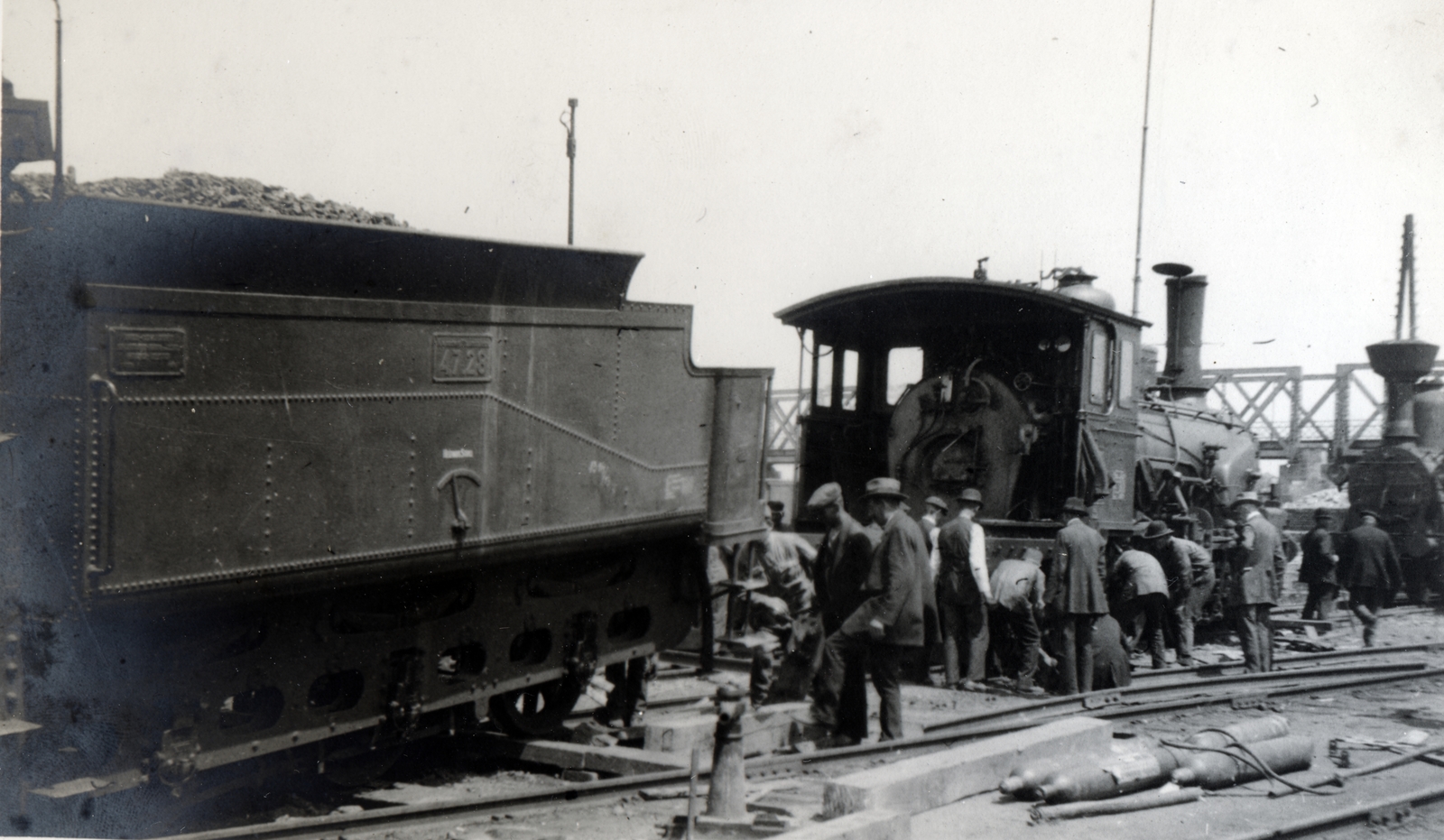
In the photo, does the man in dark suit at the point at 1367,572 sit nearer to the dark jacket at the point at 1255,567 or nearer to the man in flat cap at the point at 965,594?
the dark jacket at the point at 1255,567

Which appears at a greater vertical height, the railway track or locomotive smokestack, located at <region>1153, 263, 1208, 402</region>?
A: locomotive smokestack, located at <region>1153, 263, 1208, 402</region>

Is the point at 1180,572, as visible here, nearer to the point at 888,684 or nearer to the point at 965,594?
the point at 965,594

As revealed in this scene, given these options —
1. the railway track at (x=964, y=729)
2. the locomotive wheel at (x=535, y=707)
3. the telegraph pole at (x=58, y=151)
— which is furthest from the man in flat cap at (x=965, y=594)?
the telegraph pole at (x=58, y=151)

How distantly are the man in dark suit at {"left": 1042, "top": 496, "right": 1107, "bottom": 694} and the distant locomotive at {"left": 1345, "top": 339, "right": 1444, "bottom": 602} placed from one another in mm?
8188

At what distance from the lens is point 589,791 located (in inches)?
215

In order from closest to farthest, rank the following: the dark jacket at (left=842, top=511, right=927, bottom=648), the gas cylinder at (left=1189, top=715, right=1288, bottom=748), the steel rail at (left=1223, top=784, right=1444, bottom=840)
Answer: the steel rail at (left=1223, top=784, right=1444, bottom=840), the gas cylinder at (left=1189, top=715, right=1288, bottom=748), the dark jacket at (left=842, top=511, right=927, bottom=648)

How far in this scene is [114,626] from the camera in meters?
4.12

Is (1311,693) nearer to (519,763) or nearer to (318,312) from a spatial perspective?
(519,763)

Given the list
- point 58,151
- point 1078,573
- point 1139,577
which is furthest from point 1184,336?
point 58,151

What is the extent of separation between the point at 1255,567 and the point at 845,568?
524 cm

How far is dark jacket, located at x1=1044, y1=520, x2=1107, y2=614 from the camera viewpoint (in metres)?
8.84

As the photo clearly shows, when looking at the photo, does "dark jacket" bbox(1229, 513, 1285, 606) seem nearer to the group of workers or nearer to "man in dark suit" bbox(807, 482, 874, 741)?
the group of workers

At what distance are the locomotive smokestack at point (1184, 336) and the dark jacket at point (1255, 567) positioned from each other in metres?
5.38

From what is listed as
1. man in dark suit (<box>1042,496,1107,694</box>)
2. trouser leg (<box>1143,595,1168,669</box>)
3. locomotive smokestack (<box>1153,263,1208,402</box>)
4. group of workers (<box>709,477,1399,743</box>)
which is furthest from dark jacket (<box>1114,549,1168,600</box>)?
locomotive smokestack (<box>1153,263,1208,402</box>)
